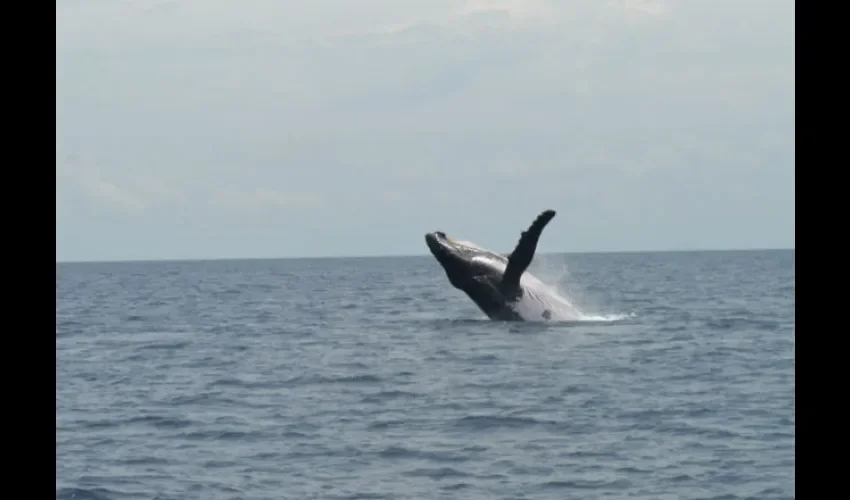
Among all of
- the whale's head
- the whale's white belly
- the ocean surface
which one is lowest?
the ocean surface

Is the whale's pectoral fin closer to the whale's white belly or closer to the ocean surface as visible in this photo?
the whale's white belly

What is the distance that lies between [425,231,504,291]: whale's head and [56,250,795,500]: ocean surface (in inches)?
59.0

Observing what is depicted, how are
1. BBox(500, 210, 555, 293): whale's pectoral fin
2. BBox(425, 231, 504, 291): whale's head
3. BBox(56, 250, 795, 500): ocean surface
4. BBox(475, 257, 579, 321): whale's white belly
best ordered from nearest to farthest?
BBox(56, 250, 795, 500): ocean surface
BBox(500, 210, 555, 293): whale's pectoral fin
BBox(425, 231, 504, 291): whale's head
BBox(475, 257, 579, 321): whale's white belly

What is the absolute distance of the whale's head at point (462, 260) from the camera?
24.1 m

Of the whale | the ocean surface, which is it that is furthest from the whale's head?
the ocean surface

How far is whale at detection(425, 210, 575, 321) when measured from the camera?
22.9m

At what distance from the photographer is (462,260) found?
2409 centimetres

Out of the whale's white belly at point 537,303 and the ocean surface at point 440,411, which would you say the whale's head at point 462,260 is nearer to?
the whale's white belly at point 537,303

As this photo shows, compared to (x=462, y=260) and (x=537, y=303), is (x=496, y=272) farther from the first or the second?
(x=537, y=303)

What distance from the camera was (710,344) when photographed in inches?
1055

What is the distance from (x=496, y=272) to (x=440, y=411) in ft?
25.9
